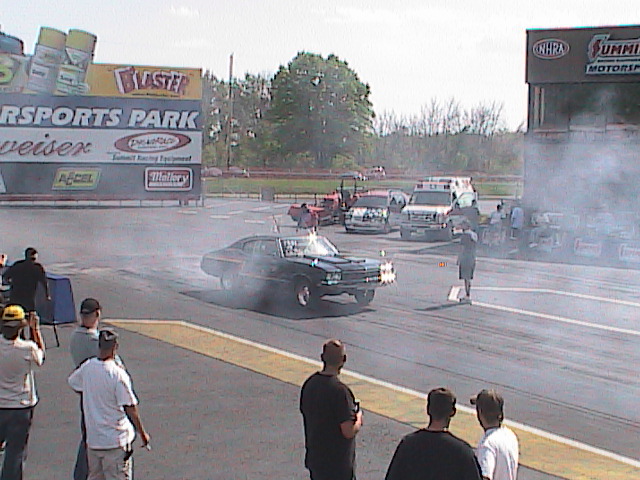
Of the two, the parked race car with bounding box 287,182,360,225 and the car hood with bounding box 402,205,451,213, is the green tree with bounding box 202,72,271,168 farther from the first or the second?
the car hood with bounding box 402,205,451,213

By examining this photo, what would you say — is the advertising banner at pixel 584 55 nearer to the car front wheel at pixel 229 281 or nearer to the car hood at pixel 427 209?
the car hood at pixel 427 209

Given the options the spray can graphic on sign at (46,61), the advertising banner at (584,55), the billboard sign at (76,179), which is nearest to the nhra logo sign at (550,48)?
the advertising banner at (584,55)

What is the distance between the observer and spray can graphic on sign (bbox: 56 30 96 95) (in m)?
41.2

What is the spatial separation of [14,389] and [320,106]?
80.3 ft

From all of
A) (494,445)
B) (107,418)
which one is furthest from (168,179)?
(494,445)

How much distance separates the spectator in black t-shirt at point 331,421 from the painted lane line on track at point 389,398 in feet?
9.40

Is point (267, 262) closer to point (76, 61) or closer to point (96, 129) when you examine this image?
point (76, 61)

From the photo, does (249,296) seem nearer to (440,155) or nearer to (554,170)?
(554,170)

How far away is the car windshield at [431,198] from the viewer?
3356 cm

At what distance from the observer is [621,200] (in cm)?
2734

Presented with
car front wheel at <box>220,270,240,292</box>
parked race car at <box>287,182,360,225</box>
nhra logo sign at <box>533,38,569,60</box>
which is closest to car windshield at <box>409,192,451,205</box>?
parked race car at <box>287,182,360,225</box>

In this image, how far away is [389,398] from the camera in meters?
10.1

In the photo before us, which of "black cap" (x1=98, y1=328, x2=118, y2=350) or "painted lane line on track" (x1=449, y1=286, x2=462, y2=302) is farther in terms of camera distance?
"painted lane line on track" (x1=449, y1=286, x2=462, y2=302)

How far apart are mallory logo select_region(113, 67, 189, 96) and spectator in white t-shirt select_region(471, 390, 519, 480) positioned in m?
43.8
